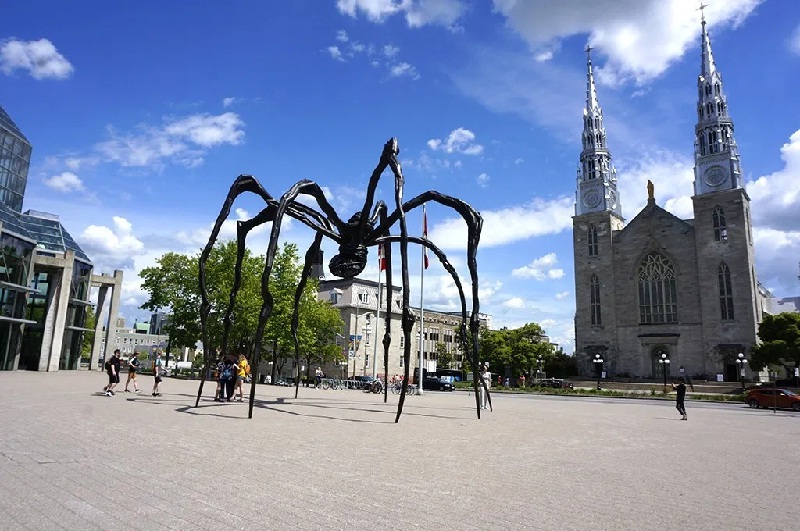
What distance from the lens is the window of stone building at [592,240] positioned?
252ft

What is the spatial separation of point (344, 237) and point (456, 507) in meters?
9.62

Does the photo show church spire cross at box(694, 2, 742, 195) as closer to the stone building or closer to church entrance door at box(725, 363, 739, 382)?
church entrance door at box(725, 363, 739, 382)

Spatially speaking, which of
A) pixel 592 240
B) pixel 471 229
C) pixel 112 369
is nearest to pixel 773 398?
pixel 471 229

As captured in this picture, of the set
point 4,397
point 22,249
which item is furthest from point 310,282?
point 4,397

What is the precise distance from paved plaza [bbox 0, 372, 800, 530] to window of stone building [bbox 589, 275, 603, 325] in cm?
6411

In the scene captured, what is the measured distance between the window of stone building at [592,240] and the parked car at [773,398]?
151 ft

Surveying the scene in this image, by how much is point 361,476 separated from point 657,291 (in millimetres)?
73603

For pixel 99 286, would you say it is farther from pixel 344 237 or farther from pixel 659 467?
pixel 659 467

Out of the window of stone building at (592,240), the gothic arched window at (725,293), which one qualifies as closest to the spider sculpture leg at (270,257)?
the gothic arched window at (725,293)

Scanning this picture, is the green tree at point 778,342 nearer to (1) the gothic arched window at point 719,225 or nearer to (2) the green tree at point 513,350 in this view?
(1) the gothic arched window at point 719,225

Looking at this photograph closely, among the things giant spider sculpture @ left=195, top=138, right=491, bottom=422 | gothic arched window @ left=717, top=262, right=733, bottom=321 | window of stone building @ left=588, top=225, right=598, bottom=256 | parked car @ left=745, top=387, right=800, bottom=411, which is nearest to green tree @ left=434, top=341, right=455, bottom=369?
window of stone building @ left=588, top=225, right=598, bottom=256

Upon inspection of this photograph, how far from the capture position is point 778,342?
50375 mm

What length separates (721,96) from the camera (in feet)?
237

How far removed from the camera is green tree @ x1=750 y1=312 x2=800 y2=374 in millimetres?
50094
